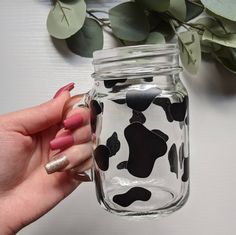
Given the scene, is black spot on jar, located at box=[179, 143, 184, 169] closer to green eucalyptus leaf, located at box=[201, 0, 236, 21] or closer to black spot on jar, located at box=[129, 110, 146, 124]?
black spot on jar, located at box=[129, 110, 146, 124]

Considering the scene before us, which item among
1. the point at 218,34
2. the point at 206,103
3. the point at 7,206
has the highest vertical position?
the point at 218,34

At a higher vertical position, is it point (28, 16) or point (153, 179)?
point (28, 16)

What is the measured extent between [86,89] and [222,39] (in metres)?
0.22

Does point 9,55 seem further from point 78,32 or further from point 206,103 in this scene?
point 206,103

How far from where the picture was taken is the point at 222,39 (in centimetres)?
54

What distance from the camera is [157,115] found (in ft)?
1.42

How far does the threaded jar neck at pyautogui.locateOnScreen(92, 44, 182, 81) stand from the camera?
42 cm

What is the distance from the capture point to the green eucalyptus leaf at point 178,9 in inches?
21.7

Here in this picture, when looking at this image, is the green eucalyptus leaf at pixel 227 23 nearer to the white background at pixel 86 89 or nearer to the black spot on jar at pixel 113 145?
the white background at pixel 86 89

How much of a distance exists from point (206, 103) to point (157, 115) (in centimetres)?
18

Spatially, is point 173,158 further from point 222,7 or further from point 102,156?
point 222,7

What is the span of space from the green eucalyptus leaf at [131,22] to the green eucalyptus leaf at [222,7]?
93mm

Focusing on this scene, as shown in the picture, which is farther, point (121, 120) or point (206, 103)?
point (206, 103)

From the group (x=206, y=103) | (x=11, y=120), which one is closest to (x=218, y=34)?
(x=206, y=103)
